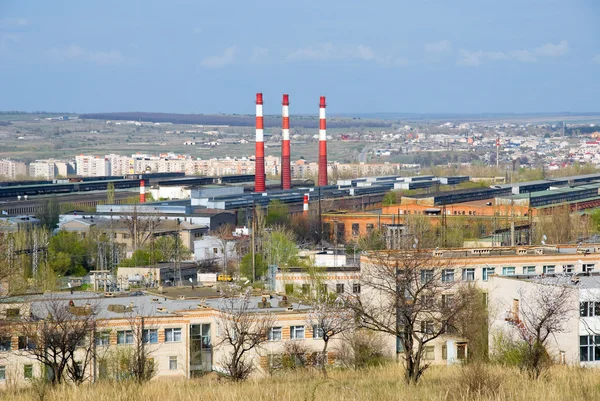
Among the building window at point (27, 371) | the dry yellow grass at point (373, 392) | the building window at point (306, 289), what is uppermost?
the dry yellow grass at point (373, 392)

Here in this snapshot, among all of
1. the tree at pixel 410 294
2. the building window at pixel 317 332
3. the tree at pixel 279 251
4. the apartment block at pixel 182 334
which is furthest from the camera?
the tree at pixel 279 251

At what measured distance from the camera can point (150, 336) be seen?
541 inches

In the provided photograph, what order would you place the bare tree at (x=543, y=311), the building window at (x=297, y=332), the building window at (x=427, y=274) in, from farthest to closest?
the building window at (x=427, y=274) → the building window at (x=297, y=332) → the bare tree at (x=543, y=311)

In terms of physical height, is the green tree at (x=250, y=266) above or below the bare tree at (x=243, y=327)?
below

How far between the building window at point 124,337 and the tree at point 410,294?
2.48 metres

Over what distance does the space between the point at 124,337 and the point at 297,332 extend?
1944mm

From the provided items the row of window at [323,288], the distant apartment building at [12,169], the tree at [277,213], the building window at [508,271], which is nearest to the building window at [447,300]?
the building window at [508,271]

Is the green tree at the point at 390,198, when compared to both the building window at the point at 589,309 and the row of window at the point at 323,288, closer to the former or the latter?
the row of window at the point at 323,288

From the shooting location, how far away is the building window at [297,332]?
14.0 meters

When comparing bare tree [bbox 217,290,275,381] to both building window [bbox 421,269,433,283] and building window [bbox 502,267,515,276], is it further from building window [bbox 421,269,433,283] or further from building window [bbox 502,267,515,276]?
building window [bbox 502,267,515,276]

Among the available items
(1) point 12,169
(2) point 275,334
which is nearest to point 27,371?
(2) point 275,334

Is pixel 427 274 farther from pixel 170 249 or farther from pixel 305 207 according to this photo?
pixel 305 207

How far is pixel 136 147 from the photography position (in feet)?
421

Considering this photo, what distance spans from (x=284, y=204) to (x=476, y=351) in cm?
2613
